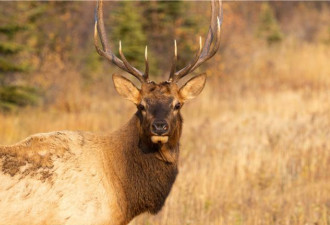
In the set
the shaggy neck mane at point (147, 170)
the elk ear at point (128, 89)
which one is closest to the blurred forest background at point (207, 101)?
the shaggy neck mane at point (147, 170)

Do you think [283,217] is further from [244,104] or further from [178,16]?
[178,16]

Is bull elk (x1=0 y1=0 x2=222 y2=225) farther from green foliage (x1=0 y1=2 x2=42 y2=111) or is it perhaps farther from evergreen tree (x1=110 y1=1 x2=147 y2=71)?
evergreen tree (x1=110 y1=1 x2=147 y2=71)

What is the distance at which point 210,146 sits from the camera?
1075cm

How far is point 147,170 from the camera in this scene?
228 inches

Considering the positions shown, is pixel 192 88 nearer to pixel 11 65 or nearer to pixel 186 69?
pixel 186 69

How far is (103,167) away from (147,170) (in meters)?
0.49

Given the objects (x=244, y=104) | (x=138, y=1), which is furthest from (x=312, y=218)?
(x=138, y=1)

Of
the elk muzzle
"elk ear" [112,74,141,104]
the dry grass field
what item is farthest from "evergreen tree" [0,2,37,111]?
the elk muzzle

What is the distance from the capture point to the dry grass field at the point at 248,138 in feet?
24.6

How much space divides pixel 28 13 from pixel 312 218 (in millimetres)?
12050

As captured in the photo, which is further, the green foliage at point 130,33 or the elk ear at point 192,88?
the green foliage at point 130,33

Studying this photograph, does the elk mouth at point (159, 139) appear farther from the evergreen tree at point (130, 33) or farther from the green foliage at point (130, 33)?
the green foliage at point (130, 33)

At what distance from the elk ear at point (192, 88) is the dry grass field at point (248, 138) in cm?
171

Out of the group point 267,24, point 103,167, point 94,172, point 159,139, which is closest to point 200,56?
point 159,139
